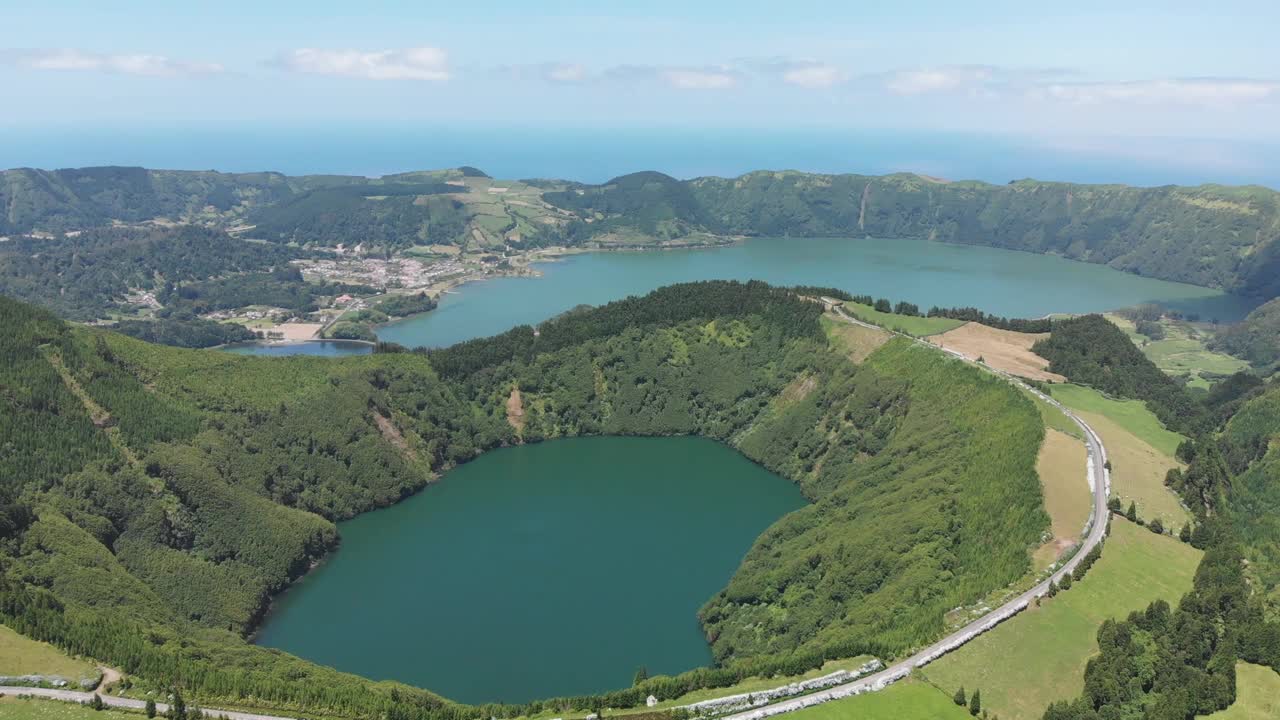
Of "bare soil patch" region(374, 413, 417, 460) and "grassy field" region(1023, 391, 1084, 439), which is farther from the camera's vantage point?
"bare soil patch" region(374, 413, 417, 460)

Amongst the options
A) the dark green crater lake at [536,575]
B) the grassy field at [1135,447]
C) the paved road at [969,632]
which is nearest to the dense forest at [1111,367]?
the grassy field at [1135,447]

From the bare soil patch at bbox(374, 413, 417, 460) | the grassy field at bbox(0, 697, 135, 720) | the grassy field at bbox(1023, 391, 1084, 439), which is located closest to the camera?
the grassy field at bbox(0, 697, 135, 720)

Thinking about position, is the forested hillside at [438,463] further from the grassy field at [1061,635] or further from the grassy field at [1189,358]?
the grassy field at [1189,358]

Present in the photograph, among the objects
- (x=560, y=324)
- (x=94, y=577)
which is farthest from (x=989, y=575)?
(x=560, y=324)

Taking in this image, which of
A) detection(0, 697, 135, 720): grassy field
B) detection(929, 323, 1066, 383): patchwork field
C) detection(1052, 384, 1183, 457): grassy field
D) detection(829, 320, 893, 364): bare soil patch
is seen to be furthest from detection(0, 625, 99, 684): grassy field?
detection(929, 323, 1066, 383): patchwork field

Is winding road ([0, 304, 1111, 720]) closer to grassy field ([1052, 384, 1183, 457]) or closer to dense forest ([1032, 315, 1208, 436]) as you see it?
grassy field ([1052, 384, 1183, 457])
